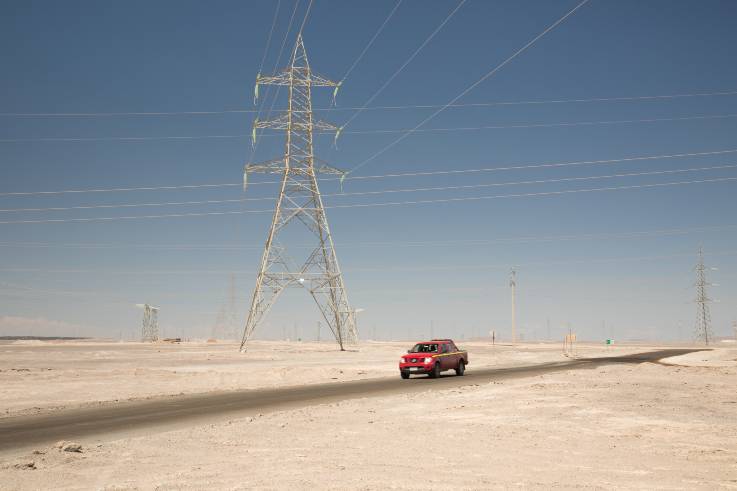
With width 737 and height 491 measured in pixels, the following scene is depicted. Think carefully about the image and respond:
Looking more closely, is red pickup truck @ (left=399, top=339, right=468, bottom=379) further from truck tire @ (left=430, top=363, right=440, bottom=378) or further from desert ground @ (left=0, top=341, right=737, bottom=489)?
desert ground @ (left=0, top=341, right=737, bottom=489)

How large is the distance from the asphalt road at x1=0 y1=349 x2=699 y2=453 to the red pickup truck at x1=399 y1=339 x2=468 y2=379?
409 centimetres

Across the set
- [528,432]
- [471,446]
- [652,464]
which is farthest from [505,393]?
[652,464]

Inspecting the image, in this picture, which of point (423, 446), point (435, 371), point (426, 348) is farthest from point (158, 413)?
point (426, 348)

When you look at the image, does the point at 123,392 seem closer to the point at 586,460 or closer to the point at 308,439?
the point at 308,439

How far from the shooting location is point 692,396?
20.3 meters

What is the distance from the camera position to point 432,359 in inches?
1198

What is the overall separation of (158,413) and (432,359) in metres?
16.0

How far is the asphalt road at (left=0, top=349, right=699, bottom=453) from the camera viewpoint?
531 inches

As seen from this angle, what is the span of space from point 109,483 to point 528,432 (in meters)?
8.51

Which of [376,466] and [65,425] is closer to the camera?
[376,466]

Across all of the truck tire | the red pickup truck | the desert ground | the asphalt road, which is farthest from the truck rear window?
the desert ground

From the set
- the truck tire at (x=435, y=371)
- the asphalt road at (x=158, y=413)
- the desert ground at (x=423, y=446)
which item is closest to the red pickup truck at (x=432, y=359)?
the truck tire at (x=435, y=371)

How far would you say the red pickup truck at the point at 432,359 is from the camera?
30.1 m

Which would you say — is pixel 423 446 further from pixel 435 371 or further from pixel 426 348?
pixel 426 348
